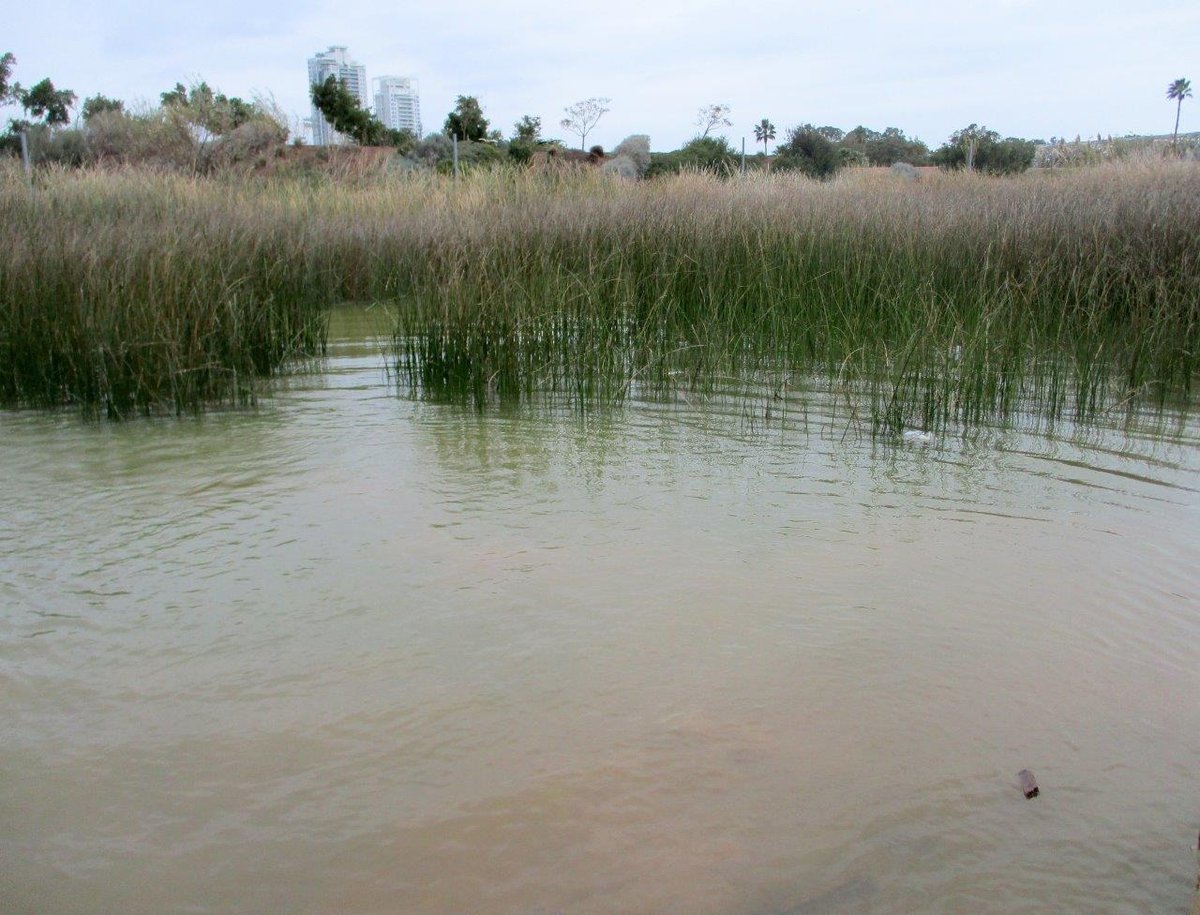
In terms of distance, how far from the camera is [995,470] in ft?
14.0

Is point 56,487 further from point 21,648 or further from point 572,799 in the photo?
point 572,799

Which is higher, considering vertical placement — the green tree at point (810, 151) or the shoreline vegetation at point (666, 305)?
the green tree at point (810, 151)

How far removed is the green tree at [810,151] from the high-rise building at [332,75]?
37.2ft

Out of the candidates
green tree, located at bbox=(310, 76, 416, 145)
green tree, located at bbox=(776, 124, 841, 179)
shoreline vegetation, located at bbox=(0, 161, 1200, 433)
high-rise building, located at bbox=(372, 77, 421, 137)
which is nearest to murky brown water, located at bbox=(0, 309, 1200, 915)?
shoreline vegetation, located at bbox=(0, 161, 1200, 433)

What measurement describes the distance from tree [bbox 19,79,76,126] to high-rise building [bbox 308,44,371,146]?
6.80m

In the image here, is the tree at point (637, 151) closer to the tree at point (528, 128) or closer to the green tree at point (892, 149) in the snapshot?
the tree at point (528, 128)

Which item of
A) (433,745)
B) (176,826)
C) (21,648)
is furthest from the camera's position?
(21,648)

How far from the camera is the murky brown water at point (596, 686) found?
1.87m

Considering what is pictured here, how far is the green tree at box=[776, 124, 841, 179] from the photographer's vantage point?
26.3m

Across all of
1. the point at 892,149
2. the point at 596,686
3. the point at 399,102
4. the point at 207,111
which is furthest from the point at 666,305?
the point at 399,102

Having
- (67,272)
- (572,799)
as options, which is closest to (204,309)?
(67,272)

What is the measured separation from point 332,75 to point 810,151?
12563 mm

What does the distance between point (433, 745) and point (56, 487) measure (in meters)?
2.48

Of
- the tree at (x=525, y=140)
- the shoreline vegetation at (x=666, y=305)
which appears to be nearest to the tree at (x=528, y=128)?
the tree at (x=525, y=140)
